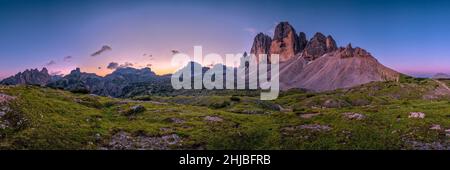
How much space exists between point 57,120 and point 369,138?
37.6 meters

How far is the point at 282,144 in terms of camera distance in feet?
144
